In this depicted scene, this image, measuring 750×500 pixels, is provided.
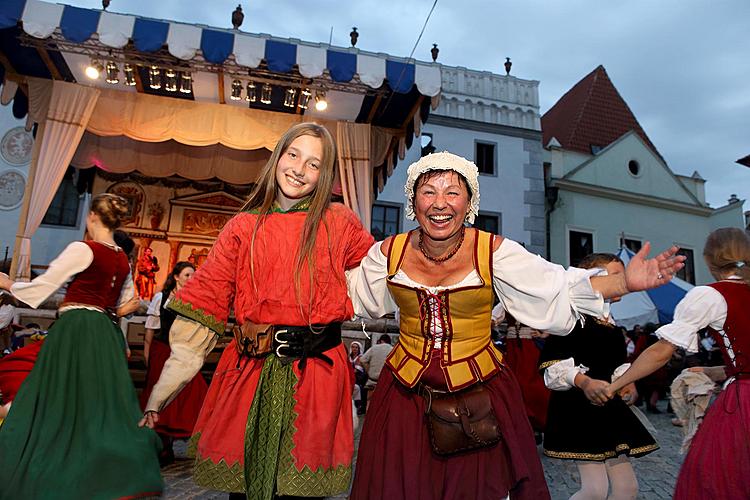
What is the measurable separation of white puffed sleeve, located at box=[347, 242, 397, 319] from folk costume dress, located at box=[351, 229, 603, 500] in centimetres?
8

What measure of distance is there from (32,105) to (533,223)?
14440mm

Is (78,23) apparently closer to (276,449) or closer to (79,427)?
(79,427)

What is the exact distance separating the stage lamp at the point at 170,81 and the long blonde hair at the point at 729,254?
8855 millimetres

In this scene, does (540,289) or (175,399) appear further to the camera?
(175,399)

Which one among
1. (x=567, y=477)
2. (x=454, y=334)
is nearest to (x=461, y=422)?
(x=454, y=334)

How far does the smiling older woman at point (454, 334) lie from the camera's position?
1959 millimetres

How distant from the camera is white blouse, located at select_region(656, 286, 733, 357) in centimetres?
267

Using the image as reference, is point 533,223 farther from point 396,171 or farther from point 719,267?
point 719,267

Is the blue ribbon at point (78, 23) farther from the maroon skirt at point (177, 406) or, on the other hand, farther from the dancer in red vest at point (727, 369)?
the dancer in red vest at point (727, 369)

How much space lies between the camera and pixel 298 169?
7.50ft

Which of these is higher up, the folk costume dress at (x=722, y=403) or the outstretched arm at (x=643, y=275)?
the outstretched arm at (x=643, y=275)

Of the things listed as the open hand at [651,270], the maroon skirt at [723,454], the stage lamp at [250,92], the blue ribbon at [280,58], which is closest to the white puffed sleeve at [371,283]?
the open hand at [651,270]

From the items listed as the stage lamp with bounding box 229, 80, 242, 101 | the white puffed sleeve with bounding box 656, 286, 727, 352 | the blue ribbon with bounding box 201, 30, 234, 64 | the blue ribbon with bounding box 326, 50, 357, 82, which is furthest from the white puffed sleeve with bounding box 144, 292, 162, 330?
the white puffed sleeve with bounding box 656, 286, 727, 352

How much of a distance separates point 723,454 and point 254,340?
235cm
